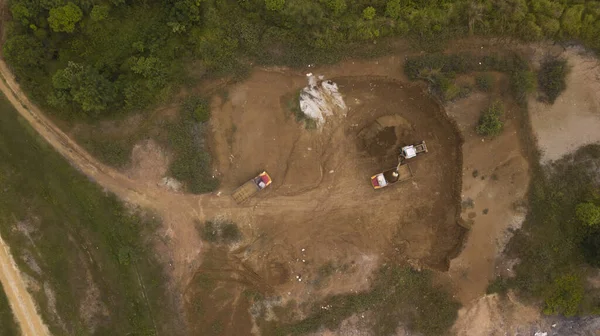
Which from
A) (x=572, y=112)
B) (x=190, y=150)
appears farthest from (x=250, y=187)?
(x=572, y=112)

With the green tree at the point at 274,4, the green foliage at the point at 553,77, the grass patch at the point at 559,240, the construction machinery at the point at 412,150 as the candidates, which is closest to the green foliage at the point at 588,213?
the grass patch at the point at 559,240

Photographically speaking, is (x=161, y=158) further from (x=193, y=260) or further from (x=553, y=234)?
(x=553, y=234)

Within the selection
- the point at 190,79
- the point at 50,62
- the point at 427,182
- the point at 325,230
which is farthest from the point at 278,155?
the point at 50,62

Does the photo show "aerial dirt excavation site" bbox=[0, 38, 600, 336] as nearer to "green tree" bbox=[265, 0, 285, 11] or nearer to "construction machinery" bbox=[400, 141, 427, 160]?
"construction machinery" bbox=[400, 141, 427, 160]

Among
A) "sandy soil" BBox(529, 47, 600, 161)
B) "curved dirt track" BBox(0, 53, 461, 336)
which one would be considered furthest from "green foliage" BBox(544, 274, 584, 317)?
"sandy soil" BBox(529, 47, 600, 161)

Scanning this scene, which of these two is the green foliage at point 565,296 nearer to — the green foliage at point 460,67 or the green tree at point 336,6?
the green foliage at point 460,67

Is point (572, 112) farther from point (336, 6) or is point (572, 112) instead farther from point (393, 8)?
point (336, 6)
